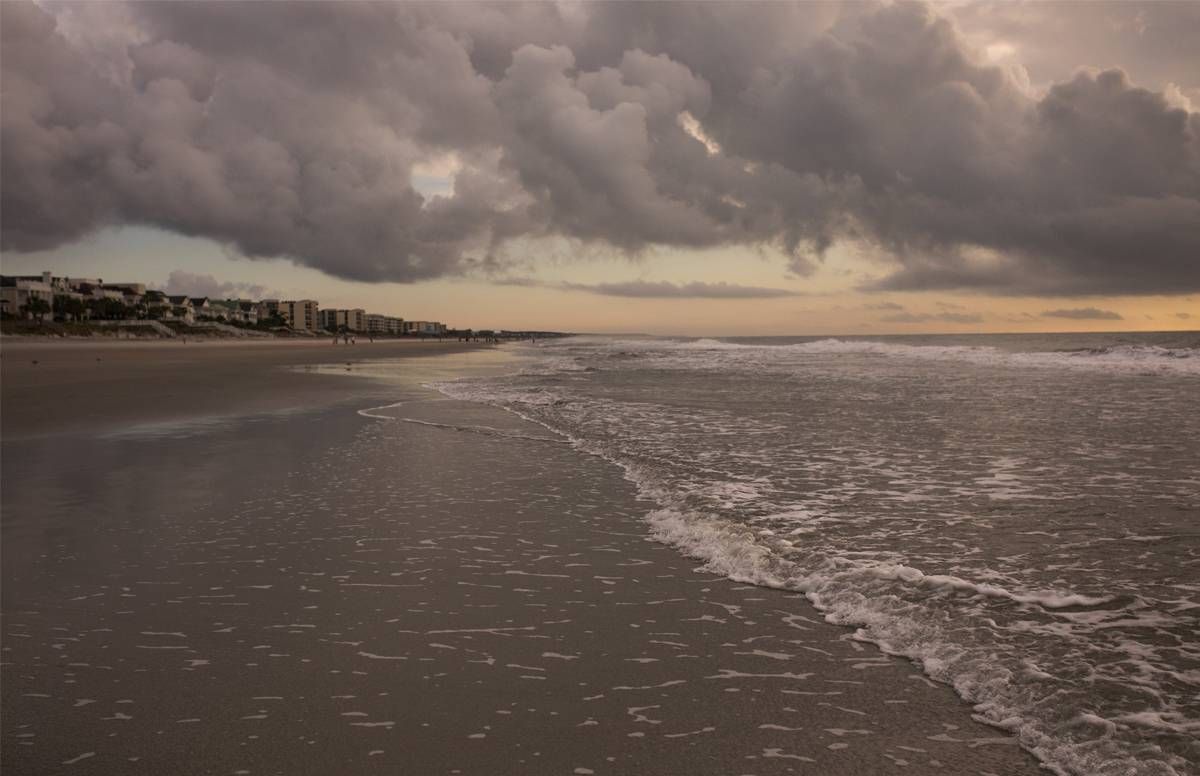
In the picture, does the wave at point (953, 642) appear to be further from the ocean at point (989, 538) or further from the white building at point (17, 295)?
the white building at point (17, 295)

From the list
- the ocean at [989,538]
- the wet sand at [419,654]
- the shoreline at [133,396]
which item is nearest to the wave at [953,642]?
the ocean at [989,538]

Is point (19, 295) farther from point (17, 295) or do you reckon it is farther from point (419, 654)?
point (419, 654)

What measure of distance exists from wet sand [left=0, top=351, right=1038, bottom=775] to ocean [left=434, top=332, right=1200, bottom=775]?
375 millimetres

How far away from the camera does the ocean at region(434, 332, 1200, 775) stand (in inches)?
154

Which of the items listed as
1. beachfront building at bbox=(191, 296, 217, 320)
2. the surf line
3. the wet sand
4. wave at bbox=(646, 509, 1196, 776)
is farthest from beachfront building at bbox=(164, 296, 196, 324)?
wave at bbox=(646, 509, 1196, 776)

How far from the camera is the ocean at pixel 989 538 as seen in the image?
3.92 metres

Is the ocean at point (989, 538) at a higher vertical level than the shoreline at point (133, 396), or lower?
higher

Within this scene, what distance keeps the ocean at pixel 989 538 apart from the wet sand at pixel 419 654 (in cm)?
37

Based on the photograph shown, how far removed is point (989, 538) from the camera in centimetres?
686

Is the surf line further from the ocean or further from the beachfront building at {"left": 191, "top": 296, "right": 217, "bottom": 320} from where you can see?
the beachfront building at {"left": 191, "top": 296, "right": 217, "bottom": 320}

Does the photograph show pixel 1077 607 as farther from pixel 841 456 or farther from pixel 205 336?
pixel 205 336

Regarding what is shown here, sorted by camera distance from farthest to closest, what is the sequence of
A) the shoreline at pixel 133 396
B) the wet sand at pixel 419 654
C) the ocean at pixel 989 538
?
1. the shoreline at pixel 133 396
2. the ocean at pixel 989 538
3. the wet sand at pixel 419 654

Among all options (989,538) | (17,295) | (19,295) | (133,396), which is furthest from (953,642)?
(19,295)

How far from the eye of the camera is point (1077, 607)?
16.9ft
